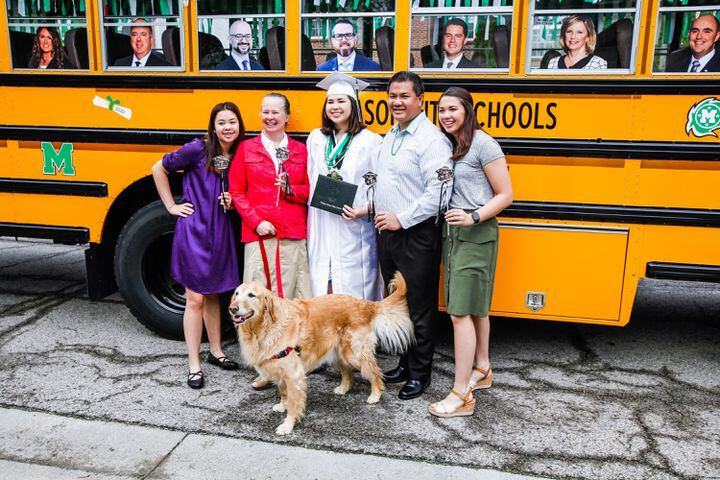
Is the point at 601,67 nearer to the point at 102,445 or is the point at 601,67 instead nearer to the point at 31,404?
the point at 102,445

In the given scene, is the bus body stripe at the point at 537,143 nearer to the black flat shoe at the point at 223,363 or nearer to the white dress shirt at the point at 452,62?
the white dress shirt at the point at 452,62

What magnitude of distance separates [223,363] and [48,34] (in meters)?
2.41

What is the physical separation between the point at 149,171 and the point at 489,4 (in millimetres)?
2312

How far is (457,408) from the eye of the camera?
303cm

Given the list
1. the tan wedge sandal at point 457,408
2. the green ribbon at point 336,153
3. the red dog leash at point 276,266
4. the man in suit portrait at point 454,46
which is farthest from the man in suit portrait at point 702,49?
the red dog leash at point 276,266

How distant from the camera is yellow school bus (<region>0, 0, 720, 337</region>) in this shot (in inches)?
126

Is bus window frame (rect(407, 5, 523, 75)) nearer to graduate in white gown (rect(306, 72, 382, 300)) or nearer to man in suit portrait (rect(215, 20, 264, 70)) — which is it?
graduate in white gown (rect(306, 72, 382, 300))

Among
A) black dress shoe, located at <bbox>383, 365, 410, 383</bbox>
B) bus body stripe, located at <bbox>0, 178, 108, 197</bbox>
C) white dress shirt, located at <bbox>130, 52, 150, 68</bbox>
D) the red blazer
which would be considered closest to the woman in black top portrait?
white dress shirt, located at <bbox>130, 52, 150, 68</bbox>

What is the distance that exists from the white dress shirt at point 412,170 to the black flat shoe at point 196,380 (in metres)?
1.40

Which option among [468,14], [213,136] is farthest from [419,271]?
[468,14]

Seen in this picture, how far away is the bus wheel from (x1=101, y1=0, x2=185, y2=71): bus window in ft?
2.98

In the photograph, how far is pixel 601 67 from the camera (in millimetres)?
3242

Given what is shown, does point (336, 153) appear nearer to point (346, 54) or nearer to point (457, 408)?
point (346, 54)

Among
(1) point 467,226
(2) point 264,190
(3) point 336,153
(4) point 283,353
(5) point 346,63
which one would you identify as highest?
(5) point 346,63
